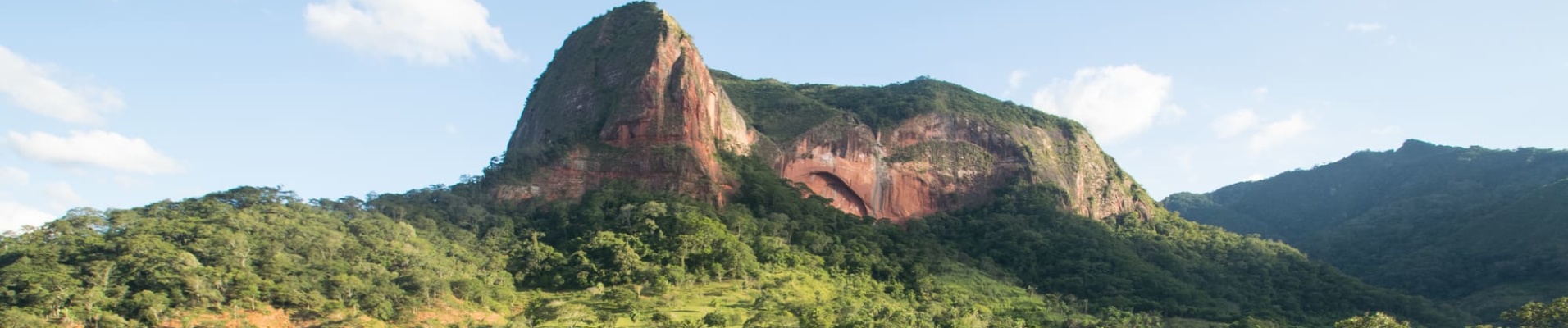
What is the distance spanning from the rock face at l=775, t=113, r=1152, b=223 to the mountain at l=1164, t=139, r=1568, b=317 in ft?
66.9

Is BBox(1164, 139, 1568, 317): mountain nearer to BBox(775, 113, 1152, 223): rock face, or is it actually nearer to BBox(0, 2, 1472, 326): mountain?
BBox(0, 2, 1472, 326): mountain

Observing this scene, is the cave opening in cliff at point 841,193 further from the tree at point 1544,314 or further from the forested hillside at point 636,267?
the tree at point 1544,314

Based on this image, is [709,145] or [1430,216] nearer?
[709,145]

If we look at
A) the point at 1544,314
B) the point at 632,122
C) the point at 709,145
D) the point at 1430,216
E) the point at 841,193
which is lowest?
the point at 1544,314

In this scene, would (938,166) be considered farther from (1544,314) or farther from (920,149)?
(1544,314)

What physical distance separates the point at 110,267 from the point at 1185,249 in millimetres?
66348

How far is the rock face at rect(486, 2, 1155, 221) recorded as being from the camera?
63.9 meters

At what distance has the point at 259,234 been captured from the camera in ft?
143

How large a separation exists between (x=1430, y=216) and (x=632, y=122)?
221 feet

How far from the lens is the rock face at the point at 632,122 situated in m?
63.2

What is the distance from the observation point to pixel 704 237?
174 ft

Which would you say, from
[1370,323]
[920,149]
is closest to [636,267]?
[1370,323]

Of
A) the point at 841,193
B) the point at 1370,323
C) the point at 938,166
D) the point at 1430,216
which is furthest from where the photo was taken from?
the point at 1430,216

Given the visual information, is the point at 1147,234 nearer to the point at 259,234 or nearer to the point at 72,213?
the point at 259,234
